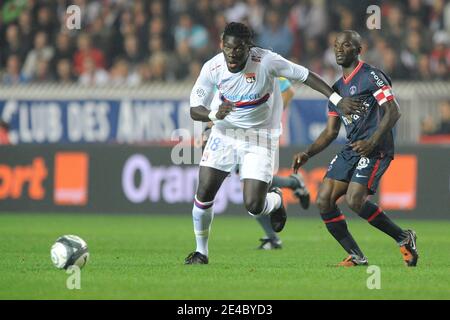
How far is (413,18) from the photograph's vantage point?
20562mm

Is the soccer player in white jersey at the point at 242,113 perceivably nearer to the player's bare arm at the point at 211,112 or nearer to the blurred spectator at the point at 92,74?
the player's bare arm at the point at 211,112

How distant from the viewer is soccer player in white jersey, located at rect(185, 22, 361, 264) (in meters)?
10.3

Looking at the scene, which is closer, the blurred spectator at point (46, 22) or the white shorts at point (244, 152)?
the white shorts at point (244, 152)

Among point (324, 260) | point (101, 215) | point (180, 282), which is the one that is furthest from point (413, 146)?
point (180, 282)

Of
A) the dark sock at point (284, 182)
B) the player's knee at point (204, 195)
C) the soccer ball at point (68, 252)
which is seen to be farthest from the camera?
the dark sock at point (284, 182)

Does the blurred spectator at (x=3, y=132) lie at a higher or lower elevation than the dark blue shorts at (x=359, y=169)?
lower

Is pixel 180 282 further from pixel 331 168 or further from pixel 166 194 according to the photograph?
pixel 166 194

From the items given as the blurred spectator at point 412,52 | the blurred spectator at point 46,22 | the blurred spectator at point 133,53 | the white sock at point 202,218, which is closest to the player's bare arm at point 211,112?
the white sock at point 202,218

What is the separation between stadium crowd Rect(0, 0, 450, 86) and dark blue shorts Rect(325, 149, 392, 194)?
31.4ft

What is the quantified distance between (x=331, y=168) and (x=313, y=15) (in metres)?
11.2

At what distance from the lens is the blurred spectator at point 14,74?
73.6ft

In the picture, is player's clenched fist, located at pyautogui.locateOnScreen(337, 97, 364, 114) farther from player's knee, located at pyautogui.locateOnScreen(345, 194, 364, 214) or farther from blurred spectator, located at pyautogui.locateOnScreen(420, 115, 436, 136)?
blurred spectator, located at pyautogui.locateOnScreen(420, 115, 436, 136)

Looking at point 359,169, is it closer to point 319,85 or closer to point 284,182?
point 319,85

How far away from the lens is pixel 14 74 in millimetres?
22516
